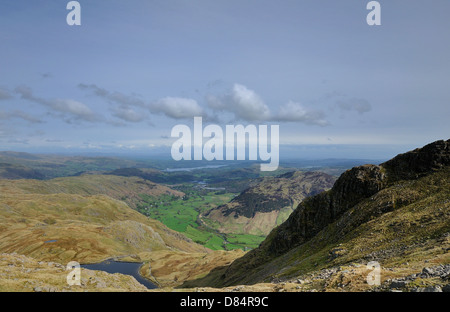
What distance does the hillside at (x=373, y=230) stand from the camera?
107 feet

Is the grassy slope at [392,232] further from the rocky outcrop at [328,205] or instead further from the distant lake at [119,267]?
the distant lake at [119,267]

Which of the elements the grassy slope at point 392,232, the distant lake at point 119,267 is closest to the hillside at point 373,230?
the grassy slope at point 392,232

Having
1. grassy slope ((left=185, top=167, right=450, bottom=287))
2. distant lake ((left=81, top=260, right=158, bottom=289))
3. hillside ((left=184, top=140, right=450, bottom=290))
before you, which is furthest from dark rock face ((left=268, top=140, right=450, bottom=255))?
distant lake ((left=81, top=260, right=158, bottom=289))

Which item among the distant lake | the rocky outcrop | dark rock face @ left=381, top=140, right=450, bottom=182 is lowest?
the distant lake

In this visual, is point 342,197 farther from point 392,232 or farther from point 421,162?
point 392,232

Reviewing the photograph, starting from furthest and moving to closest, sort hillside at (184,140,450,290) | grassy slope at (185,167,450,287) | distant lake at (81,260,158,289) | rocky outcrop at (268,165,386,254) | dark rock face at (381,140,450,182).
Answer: distant lake at (81,260,158,289) < rocky outcrop at (268,165,386,254) < dark rock face at (381,140,450,182) < grassy slope at (185,167,450,287) < hillside at (184,140,450,290)

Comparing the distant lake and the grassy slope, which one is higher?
the grassy slope

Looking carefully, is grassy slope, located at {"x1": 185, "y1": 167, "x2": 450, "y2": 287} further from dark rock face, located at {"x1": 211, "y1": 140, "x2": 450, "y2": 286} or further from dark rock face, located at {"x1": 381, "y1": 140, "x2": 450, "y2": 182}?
dark rock face, located at {"x1": 211, "y1": 140, "x2": 450, "y2": 286}

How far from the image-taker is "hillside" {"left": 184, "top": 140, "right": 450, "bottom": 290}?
32562 millimetres

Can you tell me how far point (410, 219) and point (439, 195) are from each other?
13.2 metres
